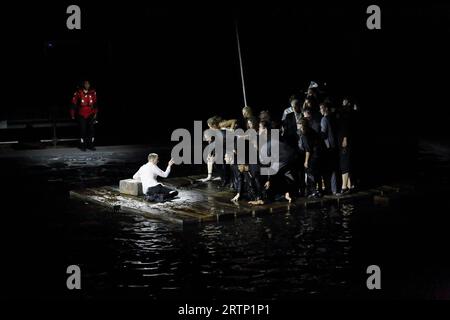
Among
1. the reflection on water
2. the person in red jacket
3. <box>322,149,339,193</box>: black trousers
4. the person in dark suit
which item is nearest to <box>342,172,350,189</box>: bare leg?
<box>322,149,339,193</box>: black trousers

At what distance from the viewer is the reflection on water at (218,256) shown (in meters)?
11.7

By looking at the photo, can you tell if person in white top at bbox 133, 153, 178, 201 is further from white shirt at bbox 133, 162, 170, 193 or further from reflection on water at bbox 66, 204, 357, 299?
reflection on water at bbox 66, 204, 357, 299

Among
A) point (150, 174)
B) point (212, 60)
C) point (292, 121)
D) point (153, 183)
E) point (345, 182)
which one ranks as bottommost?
point (345, 182)

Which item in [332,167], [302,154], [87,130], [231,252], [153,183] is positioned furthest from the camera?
[87,130]

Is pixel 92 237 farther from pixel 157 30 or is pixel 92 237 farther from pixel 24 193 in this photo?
pixel 157 30

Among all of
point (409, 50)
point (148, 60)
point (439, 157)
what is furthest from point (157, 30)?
point (439, 157)

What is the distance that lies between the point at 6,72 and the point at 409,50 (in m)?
18.6

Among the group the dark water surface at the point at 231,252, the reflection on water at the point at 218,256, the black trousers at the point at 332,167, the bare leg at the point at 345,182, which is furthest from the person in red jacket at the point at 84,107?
the bare leg at the point at 345,182

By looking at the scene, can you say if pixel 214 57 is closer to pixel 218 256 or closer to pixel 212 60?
pixel 212 60

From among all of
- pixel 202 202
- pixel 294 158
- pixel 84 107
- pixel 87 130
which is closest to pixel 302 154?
pixel 294 158

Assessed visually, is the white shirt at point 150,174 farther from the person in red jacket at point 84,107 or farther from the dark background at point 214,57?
the dark background at point 214,57

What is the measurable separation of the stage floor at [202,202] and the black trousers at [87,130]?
5.67 m

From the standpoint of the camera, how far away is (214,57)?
132 feet

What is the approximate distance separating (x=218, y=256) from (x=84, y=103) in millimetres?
11580
